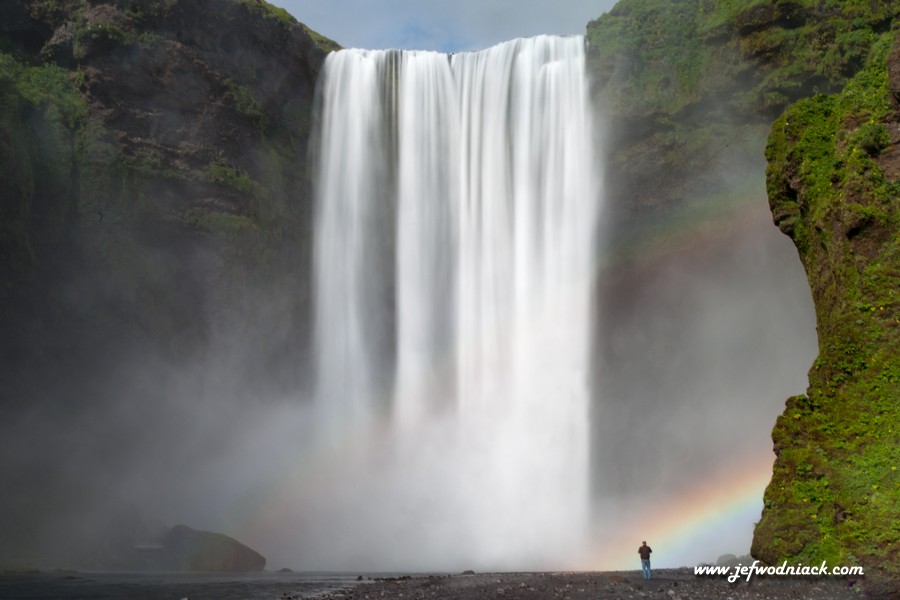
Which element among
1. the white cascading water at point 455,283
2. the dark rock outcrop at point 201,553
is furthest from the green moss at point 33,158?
the white cascading water at point 455,283

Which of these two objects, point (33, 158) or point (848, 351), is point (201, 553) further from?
point (848, 351)

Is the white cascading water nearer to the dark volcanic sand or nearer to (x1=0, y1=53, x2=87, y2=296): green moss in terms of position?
(x1=0, y1=53, x2=87, y2=296): green moss

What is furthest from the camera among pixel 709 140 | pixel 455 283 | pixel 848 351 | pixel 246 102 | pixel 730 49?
pixel 455 283

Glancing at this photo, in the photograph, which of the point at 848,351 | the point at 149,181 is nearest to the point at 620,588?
the point at 848,351

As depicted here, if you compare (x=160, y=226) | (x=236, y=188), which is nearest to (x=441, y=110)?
(x=236, y=188)

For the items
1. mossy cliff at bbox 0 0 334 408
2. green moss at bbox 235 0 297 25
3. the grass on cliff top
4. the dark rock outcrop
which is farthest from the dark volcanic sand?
green moss at bbox 235 0 297 25

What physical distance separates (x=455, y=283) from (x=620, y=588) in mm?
23576

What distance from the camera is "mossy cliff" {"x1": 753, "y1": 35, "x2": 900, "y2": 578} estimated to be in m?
16.3

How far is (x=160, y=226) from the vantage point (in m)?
36.0

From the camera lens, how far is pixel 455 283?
1601 inches

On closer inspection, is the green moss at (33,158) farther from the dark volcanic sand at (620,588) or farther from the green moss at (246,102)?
the dark volcanic sand at (620,588)

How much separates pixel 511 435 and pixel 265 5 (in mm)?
23892

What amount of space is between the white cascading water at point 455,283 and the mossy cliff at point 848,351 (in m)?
19.2

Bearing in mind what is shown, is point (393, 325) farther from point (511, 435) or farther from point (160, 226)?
point (160, 226)
